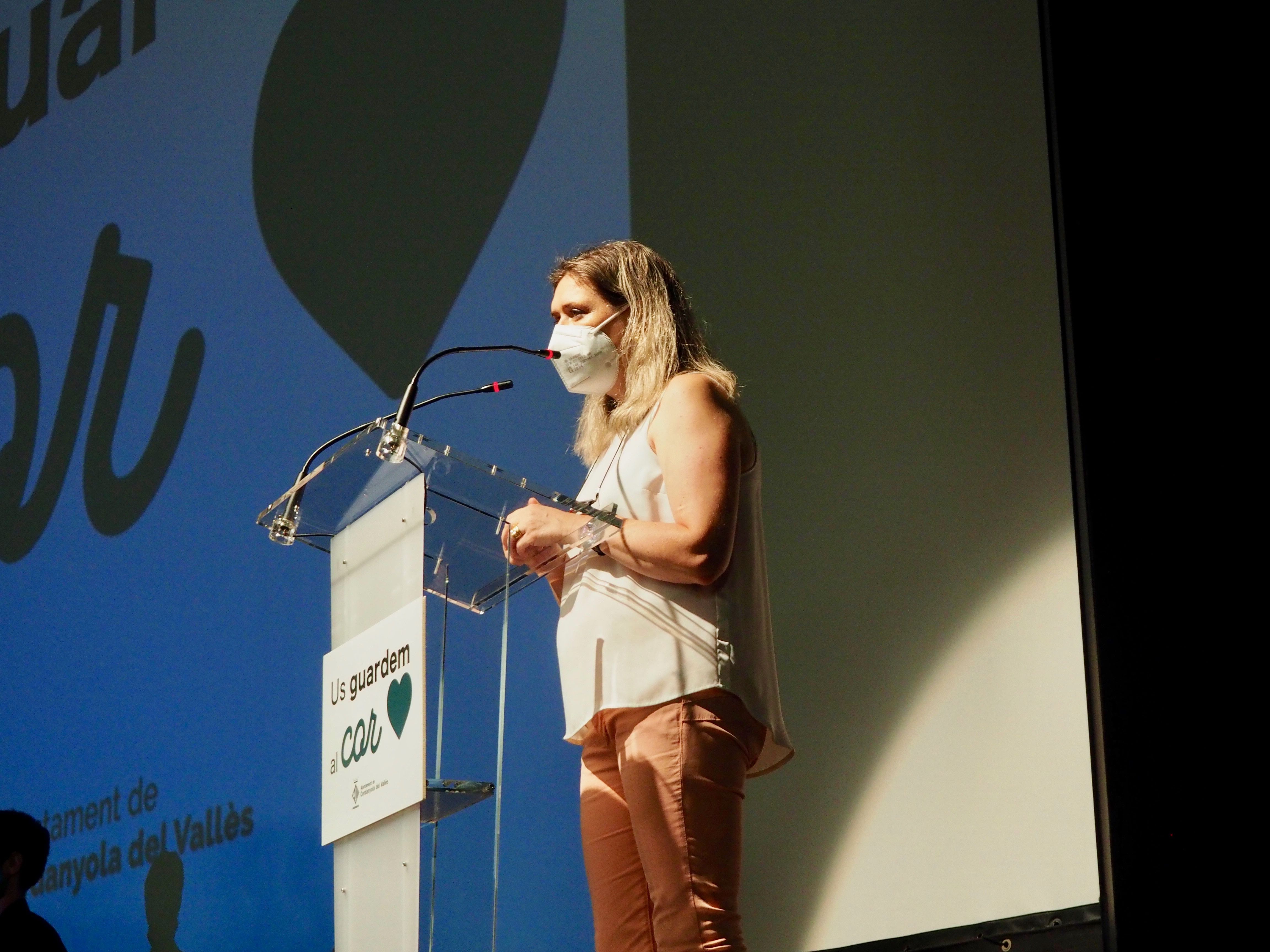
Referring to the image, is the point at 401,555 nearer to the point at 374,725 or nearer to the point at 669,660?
the point at 374,725

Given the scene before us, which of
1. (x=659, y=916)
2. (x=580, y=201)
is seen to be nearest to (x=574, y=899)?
(x=659, y=916)

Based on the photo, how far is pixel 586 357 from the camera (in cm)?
212

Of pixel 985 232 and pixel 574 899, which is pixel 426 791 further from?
pixel 985 232

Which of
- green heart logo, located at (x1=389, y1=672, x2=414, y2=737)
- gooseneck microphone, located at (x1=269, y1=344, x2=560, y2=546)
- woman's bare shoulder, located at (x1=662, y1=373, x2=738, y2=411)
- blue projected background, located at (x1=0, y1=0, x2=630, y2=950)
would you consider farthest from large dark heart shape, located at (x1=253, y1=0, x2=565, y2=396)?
green heart logo, located at (x1=389, y1=672, x2=414, y2=737)

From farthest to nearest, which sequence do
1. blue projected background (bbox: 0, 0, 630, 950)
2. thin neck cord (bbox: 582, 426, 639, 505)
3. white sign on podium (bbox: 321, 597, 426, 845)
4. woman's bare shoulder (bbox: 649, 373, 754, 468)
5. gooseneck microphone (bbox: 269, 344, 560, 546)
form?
blue projected background (bbox: 0, 0, 630, 950)
thin neck cord (bbox: 582, 426, 639, 505)
woman's bare shoulder (bbox: 649, 373, 754, 468)
gooseneck microphone (bbox: 269, 344, 560, 546)
white sign on podium (bbox: 321, 597, 426, 845)

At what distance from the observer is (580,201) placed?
325 cm

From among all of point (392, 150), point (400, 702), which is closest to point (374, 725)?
point (400, 702)

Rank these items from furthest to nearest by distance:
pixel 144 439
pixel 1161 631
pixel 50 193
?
pixel 50 193 < pixel 144 439 < pixel 1161 631

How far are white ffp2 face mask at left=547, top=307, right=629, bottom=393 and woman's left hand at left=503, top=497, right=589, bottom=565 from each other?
289mm

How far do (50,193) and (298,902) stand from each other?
2392 millimetres

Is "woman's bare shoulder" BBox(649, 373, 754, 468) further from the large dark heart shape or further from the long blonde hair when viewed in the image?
the large dark heart shape

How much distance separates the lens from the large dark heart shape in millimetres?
3434

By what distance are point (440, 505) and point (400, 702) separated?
0.32 metres

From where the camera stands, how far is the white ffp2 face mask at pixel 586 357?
6.96ft
